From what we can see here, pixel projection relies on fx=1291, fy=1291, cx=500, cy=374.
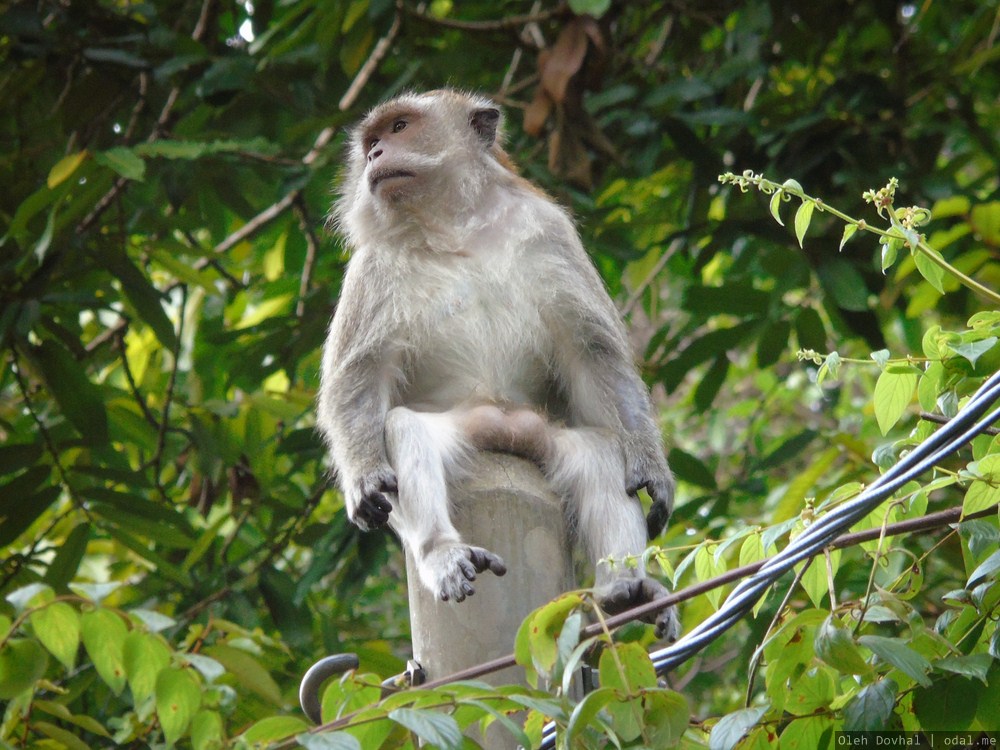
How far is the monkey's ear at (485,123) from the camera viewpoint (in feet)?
17.6

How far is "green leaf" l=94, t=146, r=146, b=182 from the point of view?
16.2 ft

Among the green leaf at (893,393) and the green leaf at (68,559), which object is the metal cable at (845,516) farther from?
the green leaf at (68,559)

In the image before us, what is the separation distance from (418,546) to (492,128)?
2231 mm

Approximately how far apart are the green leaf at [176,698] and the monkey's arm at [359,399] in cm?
77

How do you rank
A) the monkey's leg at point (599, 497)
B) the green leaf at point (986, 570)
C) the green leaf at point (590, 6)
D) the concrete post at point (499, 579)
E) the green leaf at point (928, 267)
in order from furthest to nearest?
the green leaf at point (590, 6) → the monkey's leg at point (599, 497) → the concrete post at point (499, 579) → the green leaf at point (928, 267) → the green leaf at point (986, 570)

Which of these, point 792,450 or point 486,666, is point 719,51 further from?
point 486,666

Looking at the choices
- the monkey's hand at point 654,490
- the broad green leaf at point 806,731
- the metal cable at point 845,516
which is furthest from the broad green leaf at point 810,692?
the monkey's hand at point 654,490

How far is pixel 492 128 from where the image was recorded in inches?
213

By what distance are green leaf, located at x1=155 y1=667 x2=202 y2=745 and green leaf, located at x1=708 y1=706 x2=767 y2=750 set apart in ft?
4.77

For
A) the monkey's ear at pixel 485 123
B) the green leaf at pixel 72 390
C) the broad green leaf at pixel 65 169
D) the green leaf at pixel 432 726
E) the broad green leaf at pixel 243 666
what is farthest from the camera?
the green leaf at pixel 72 390

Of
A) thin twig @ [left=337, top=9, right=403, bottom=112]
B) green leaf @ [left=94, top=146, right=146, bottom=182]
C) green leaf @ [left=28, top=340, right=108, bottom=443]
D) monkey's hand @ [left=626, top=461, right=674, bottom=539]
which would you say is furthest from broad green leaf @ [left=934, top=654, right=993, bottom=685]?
thin twig @ [left=337, top=9, right=403, bottom=112]

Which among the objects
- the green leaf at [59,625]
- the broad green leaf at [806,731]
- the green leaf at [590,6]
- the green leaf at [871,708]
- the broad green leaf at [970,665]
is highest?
the green leaf at [590,6]

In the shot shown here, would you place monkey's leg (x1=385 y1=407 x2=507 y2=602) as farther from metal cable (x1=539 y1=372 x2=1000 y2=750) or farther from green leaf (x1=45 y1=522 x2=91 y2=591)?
green leaf (x1=45 y1=522 x2=91 y2=591)

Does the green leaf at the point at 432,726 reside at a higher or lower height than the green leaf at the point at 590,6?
lower
